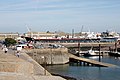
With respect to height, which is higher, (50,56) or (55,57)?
(50,56)

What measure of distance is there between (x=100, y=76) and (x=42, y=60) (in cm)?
1677

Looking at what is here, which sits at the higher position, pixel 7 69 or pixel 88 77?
pixel 7 69

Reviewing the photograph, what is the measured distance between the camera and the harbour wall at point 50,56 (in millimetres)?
63719

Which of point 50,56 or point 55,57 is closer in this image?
point 50,56

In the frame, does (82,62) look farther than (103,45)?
No

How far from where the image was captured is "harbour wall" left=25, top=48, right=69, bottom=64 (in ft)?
209

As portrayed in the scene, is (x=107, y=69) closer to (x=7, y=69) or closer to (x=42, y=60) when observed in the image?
(x=42, y=60)

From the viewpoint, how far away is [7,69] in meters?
32.4

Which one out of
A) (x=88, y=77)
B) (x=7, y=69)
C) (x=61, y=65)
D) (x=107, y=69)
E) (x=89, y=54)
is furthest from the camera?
(x=89, y=54)

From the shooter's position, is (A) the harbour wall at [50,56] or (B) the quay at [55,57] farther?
(B) the quay at [55,57]

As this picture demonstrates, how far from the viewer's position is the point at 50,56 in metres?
64.6

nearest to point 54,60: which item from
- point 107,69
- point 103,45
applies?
point 107,69

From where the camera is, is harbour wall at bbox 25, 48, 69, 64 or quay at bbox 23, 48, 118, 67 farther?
quay at bbox 23, 48, 118, 67

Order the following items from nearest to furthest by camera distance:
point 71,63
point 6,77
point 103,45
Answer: point 6,77 → point 71,63 → point 103,45
